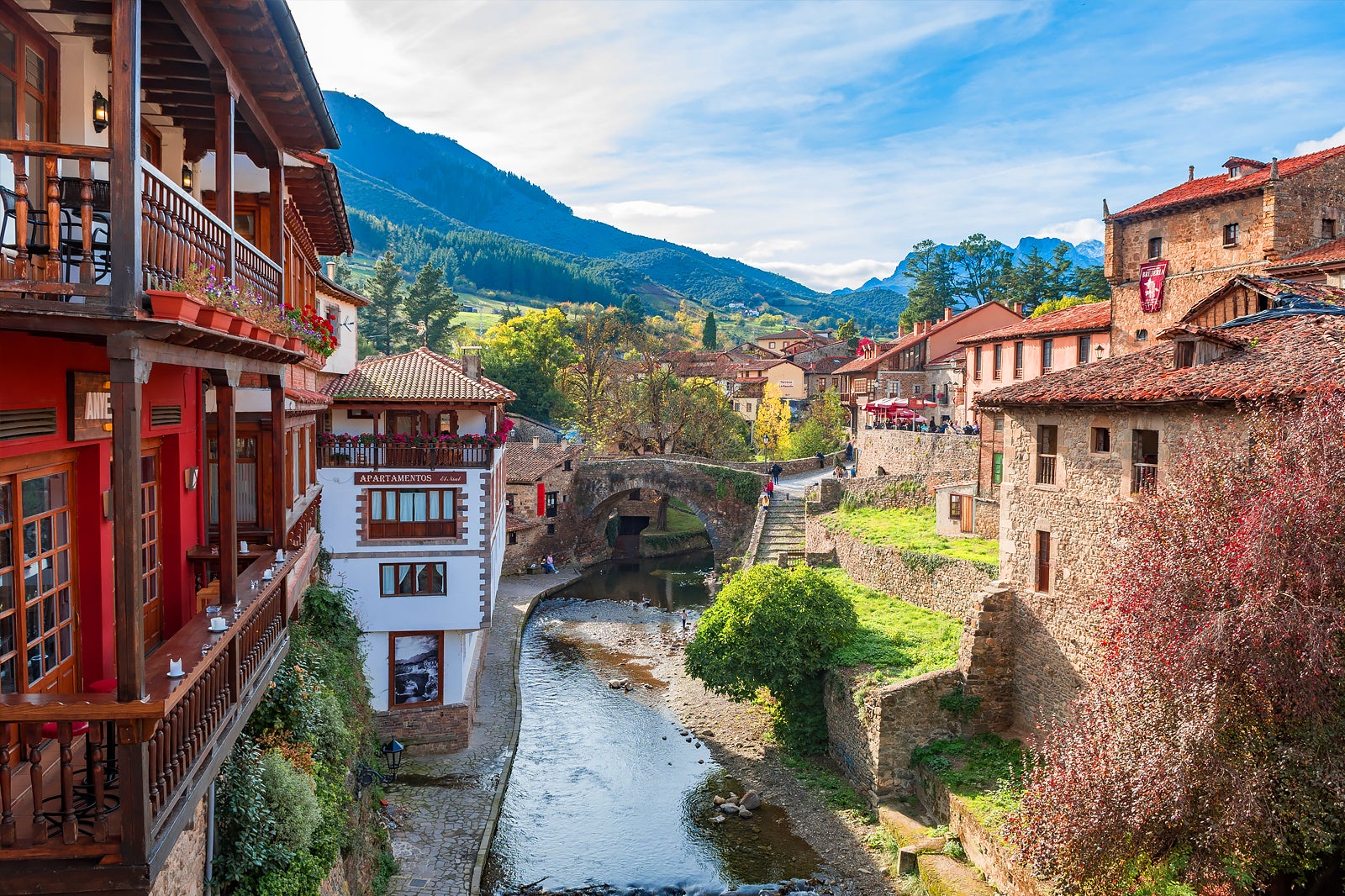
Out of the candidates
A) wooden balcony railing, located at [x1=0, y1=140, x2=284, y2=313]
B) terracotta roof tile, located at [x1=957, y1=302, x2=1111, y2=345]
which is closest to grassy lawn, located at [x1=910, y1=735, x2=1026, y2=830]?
wooden balcony railing, located at [x1=0, y1=140, x2=284, y2=313]

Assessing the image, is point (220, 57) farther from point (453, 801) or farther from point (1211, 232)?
point (1211, 232)

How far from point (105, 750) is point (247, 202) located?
992cm

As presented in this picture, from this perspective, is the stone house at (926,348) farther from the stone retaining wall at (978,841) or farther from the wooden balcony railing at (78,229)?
the wooden balcony railing at (78,229)

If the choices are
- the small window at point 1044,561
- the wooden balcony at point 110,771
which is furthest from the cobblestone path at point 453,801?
the small window at point 1044,561

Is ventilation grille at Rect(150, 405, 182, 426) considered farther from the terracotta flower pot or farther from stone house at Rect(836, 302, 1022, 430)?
stone house at Rect(836, 302, 1022, 430)

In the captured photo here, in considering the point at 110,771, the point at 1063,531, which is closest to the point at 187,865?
the point at 110,771

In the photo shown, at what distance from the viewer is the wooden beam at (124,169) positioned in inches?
196

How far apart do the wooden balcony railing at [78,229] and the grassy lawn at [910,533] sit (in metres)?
23.0

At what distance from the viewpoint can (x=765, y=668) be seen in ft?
78.9

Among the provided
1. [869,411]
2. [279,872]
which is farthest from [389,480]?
[869,411]

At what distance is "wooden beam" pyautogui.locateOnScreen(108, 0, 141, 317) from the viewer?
499 cm

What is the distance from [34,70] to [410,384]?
16.5m

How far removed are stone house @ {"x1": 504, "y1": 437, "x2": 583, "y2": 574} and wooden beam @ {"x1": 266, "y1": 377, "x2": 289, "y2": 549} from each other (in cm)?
3525

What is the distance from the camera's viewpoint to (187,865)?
7.24 meters
